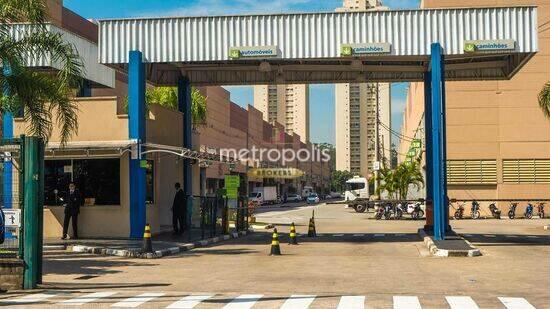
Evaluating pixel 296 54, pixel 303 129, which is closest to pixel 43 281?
pixel 296 54

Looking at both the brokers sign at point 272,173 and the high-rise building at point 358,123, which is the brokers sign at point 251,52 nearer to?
the brokers sign at point 272,173

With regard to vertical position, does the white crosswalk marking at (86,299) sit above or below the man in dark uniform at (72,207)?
below

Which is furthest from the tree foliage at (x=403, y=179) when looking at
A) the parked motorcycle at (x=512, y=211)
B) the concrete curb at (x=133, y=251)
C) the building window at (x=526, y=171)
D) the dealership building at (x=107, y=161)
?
the concrete curb at (x=133, y=251)

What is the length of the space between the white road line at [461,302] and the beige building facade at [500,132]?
122 ft

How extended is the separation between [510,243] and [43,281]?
16.0m

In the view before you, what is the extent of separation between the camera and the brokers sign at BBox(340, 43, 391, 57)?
2223 cm

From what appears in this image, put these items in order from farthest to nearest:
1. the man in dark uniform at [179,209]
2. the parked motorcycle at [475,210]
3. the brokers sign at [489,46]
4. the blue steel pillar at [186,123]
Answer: the parked motorcycle at [475,210] < the blue steel pillar at [186,123] < the man in dark uniform at [179,209] < the brokers sign at [489,46]

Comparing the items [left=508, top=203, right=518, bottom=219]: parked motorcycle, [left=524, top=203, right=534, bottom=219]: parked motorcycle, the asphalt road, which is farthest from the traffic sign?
[left=524, top=203, right=534, bottom=219]: parked motorcycle

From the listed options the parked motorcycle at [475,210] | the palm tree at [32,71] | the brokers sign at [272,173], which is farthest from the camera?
the brokers sign at [272,173]

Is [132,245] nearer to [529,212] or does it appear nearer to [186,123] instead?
[186,123]

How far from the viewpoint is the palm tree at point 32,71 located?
1677 centimetres

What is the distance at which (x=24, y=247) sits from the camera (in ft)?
40.1

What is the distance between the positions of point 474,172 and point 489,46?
26.7 m

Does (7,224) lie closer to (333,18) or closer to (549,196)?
(333,18)
